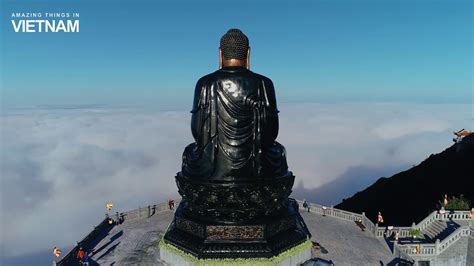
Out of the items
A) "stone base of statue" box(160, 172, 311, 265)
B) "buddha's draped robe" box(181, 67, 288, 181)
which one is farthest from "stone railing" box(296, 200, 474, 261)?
"buddha's draped robe" box(181, 67, 288, 181)

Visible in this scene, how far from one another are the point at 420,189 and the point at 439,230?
2445 cm

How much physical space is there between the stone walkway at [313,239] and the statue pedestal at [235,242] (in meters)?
2.50

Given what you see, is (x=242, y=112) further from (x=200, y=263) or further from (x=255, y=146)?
(x=200, y=263)

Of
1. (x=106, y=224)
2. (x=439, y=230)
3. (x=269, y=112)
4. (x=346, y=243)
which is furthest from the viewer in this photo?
(x=439, y=230)

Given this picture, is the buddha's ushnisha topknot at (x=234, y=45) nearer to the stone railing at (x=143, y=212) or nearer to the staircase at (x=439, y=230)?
the stone railing at (x=143, y=212)

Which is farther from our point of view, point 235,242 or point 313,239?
point 313,239

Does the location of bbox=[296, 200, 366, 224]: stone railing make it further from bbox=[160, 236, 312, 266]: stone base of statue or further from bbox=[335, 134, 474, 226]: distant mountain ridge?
bbox=[335, 134, 474, 226]: distant mountain ridge

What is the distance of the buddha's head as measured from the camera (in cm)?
1627

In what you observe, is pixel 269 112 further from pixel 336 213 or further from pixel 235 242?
pixel 336 213

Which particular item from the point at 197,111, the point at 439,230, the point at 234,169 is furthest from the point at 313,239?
the point at 197,111

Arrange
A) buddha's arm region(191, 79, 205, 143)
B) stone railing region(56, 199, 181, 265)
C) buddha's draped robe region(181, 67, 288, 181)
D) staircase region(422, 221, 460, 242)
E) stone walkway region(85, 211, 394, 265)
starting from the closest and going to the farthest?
buddha's draped robe region(181, 67, 288, 181)
buddha's arm region(191, 79, 205, 143)
stone railing region(56, 199, 181, 265)
stone walkway region(85, 211, 394, 265)
staircase region(422, 221, 460, 242)

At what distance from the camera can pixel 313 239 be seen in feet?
70.1

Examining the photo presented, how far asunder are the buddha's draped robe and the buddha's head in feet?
1.59

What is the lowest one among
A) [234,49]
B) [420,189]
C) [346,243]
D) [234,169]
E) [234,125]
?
[420,189]
